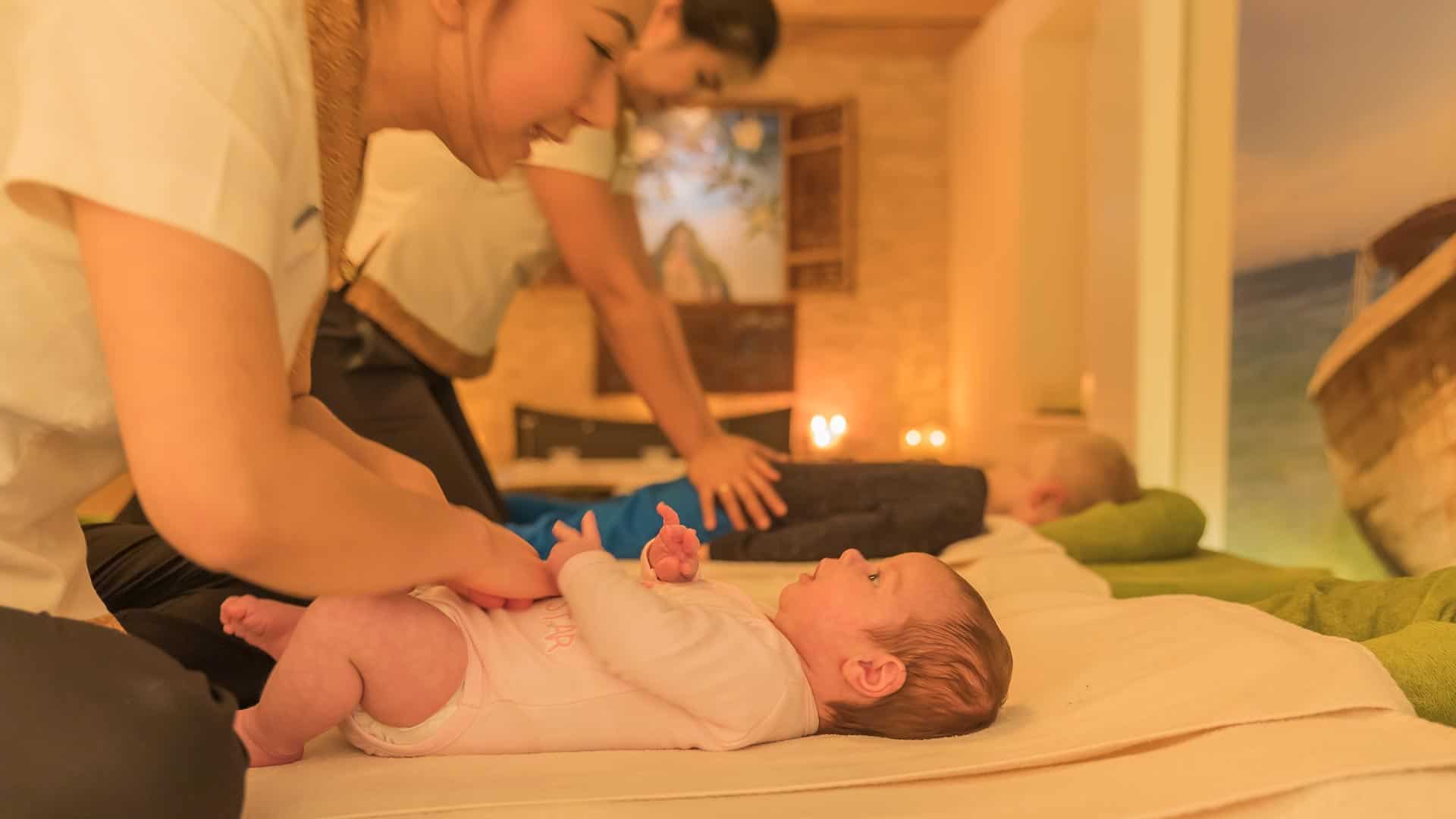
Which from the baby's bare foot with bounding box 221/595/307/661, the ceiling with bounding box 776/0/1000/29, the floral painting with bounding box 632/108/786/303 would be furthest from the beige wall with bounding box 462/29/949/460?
the baby's bare foot with bounding box 221/595/307/661

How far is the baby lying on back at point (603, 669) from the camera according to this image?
96cm

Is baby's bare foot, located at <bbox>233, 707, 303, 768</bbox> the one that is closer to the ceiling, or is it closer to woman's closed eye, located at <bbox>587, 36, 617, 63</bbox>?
woman's closed eye, located at <bbox>587, 36, 617, 63</bbox>

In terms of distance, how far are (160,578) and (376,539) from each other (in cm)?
77

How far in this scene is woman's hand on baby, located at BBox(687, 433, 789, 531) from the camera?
1988 mm

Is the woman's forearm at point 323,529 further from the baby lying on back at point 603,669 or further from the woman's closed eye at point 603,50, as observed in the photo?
the woman's closed eye at point 603,50

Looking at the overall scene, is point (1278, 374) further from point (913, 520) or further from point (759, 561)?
point (759, 561)

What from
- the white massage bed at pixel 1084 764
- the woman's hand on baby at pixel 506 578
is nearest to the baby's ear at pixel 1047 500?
the white massage bed at pixel 1084 764

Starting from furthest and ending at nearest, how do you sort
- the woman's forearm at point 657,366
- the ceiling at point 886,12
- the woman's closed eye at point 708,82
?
the ceiling at point 886,12 < the woman's forearm at point 657,366 < the woman's closed eye at point 708,82

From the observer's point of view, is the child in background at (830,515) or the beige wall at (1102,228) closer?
the child in background at (830,515)

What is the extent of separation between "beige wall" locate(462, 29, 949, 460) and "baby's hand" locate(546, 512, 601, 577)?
4.55 meters

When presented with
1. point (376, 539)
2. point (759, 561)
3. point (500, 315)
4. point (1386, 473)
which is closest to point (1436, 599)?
point (1386, 473)

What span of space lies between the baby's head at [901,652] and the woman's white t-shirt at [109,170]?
599 mm

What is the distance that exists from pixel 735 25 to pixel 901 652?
105 centimetres

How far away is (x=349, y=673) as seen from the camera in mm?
956
